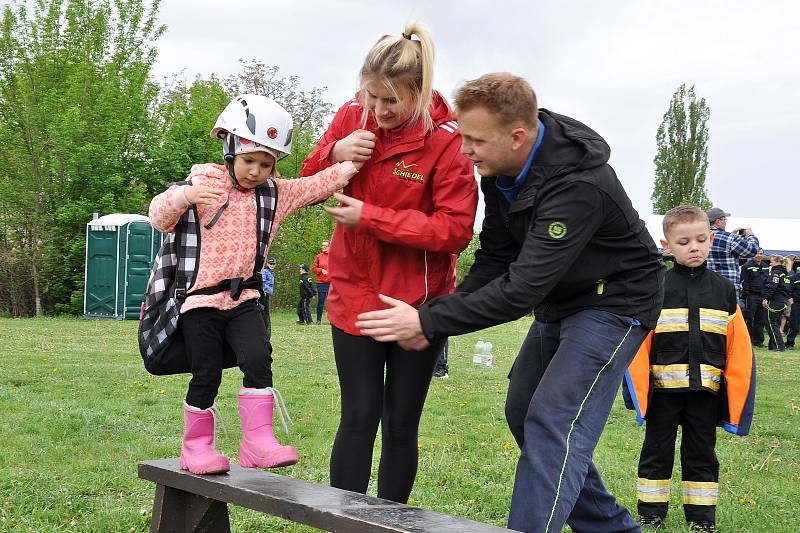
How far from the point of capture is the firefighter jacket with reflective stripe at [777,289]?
19484 mm

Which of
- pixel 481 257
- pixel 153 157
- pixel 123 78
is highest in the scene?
pixel 123 78

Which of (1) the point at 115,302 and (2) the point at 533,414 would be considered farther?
(1) the point at 115,302

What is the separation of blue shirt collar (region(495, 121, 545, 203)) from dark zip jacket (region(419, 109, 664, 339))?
2 centimetres

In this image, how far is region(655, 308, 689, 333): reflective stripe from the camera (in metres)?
5.25

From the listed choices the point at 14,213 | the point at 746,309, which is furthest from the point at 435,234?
the point at 14,213

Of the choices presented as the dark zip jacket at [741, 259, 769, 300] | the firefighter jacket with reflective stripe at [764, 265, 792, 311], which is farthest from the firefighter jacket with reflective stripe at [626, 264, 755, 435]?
the dark zip jacket at [741, 259, 769, 300]

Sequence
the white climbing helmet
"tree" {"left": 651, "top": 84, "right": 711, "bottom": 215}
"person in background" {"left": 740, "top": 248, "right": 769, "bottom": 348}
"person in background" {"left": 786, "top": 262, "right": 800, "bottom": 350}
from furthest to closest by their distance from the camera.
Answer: "tree" {"left": 651, "top": 84, "right": 711, "bottom": 215}, "person in background" {"left": 786, "top": 262, "right": 800, "bottom": 350}, "person in background" {"left": 740, "top": 248, "right": 769, "bottom": 348}, the white climbing helmet

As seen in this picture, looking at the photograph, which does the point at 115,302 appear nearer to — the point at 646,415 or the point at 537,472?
the point at 646,415

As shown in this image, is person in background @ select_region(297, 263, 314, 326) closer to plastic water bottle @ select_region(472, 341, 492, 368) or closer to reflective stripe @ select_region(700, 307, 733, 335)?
plastic water bottle @ select_region(472, 341, 492, 368)

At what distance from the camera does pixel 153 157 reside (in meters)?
28.2

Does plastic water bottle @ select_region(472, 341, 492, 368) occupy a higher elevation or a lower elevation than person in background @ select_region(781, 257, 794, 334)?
lower

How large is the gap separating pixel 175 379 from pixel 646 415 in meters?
6.95

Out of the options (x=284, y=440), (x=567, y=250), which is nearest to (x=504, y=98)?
(x=567, y=250)

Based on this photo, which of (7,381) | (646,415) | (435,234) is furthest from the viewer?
(7,381)
